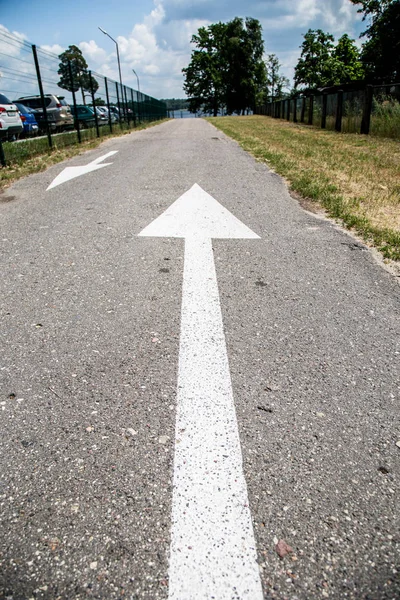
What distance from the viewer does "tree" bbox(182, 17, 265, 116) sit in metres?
76.6

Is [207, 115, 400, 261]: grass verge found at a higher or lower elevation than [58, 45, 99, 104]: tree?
lower

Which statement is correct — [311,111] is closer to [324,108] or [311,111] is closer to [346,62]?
[324,108]

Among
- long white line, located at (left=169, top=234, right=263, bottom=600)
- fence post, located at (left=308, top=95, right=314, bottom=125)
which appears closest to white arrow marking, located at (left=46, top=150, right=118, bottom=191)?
long white line, located at (left=169, top=234, right=263, bottom=600)

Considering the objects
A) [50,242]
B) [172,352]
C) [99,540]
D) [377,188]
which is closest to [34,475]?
[99,540]

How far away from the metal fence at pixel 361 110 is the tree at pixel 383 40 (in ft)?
75.3

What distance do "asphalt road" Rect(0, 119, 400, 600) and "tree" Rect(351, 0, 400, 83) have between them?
43.9 metres

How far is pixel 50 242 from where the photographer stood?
4.09 meters

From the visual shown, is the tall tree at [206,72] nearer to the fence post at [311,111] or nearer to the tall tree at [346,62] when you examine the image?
the tall tree at [346,62]

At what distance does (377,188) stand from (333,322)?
A: 14.9 feet

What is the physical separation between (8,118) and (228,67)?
76636mm

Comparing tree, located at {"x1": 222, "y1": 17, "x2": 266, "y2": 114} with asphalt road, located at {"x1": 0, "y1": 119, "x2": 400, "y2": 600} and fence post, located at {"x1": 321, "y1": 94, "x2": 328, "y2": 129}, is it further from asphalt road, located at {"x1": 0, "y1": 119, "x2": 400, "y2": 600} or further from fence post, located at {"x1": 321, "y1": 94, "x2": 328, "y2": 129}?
asphalt road, located at {"x1": 0, "y1": 119, "x2": 400, "y2": 600}

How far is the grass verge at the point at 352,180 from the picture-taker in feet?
14.4

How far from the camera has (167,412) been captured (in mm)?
1831

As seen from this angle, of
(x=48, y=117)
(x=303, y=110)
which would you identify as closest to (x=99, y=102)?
(x=48, y=117)
